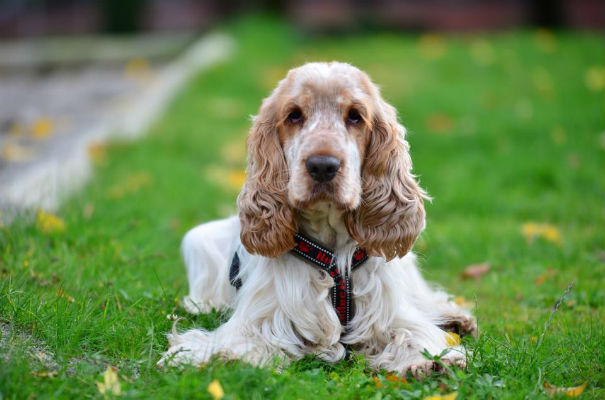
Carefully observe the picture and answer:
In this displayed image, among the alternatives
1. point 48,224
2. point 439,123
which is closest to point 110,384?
point 48,224

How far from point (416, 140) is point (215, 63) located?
21.3 feet

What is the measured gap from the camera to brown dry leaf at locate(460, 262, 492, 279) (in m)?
5.05

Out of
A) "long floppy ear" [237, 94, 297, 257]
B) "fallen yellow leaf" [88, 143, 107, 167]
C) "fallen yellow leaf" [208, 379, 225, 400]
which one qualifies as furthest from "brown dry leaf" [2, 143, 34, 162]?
"fallen yellow leaf" [208, 379, 225, 400]

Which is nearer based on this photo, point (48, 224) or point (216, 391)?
point (216, 391)

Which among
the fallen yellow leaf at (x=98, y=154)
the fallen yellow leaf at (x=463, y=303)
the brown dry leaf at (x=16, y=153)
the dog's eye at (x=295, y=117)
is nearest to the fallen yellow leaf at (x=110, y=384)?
the dog's eye at (x=295, y=117)

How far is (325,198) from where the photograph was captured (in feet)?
10.5

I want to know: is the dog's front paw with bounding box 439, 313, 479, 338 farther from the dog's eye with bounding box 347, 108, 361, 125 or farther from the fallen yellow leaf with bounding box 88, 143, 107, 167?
the fallen yellow leaf with bounding box 88, 143, 107, 167

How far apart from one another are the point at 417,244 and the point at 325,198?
264 cm

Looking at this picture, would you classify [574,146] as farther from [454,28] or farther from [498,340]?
[454,28]

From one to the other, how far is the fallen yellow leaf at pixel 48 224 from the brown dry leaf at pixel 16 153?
2.57 metres

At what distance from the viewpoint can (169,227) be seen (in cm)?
572

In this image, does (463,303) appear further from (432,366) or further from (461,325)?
(432,366)

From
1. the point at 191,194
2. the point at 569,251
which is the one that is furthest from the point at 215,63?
the point at 569,251

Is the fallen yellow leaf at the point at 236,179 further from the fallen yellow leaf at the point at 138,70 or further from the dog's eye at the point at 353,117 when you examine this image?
the fallen yellow leaf at the point at 138,70
